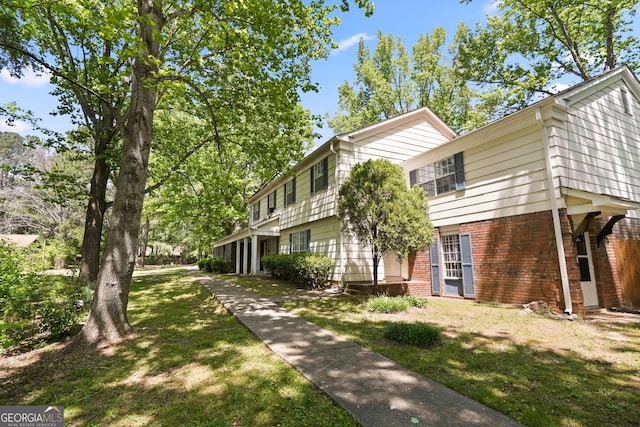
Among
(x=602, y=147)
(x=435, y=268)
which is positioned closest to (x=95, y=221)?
(x=435, y=268)

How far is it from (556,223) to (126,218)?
9985mm

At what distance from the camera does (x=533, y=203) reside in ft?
25.6

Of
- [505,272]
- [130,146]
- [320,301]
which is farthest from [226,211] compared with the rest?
[505,272]

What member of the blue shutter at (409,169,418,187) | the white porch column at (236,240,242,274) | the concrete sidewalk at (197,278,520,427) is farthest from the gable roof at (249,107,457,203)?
the white porch column at (236,240,242,274)

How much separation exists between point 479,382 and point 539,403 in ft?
2.00

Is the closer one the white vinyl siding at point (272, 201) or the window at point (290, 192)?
the window at point (290, 192)

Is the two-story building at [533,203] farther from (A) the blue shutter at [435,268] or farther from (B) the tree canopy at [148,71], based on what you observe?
(B) the tree canopy at [148,71]

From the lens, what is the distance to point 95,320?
5246 millimetres

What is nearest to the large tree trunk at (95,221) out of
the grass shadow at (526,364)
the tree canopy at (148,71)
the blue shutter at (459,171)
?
the tree canopy at (148,71)

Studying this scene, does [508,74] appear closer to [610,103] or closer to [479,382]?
[610,103]

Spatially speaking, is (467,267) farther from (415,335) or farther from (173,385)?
(173,385)

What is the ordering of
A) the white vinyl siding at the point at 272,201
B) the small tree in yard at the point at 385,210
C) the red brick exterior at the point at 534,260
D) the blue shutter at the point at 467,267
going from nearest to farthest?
the red brick exterior at the point at 534,260 < the small tree in yard at the point at 385,210 < the blue shutter at the point at 467,267 < the white vinyl siding at the point at 272,201

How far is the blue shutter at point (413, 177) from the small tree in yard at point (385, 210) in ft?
8.05

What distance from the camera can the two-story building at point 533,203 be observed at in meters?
7.30
